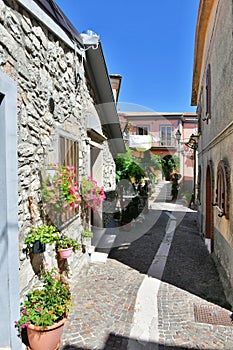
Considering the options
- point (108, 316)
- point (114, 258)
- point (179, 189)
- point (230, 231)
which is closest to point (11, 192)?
point (108, 316)

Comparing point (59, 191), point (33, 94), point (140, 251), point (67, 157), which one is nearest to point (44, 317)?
point (59, 191)

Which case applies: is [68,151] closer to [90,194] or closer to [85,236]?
[90,194]

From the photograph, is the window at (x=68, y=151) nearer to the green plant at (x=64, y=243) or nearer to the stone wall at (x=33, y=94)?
the stone wall at (x=33, y=94)

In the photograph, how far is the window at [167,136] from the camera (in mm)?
25297

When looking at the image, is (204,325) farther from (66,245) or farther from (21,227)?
(21,227)

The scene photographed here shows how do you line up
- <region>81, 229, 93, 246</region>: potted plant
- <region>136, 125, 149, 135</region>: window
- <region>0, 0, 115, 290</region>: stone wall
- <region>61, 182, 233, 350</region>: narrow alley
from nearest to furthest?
<region>0, 0, 115, 290</region>: stone wall → <region>61, 182, 233, 350</region>: narrow alley → <region>81, 229, 93, 246</region>: potted plant → <region>136, 125, 149, 135</region>: window

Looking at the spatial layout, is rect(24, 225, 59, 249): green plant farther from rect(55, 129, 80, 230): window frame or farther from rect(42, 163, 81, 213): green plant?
rect(55, 129, 80, 230): window frame

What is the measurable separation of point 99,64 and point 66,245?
4.28 meters

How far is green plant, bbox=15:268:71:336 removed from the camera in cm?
267

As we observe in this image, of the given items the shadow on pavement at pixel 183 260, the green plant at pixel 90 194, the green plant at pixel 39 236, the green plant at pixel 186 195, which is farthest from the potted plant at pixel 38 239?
the green plant at pixel 186 195

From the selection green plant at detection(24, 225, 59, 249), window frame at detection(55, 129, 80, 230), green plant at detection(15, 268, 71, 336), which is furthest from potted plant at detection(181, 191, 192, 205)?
green plant at detection(24, 225, 59, 249)

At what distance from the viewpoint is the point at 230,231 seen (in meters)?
4.14

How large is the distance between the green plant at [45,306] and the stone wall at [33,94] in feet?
0.72

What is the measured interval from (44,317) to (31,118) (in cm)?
242
